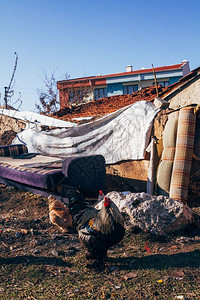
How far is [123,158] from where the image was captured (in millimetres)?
6250

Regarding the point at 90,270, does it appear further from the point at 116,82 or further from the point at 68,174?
the point at 116,82

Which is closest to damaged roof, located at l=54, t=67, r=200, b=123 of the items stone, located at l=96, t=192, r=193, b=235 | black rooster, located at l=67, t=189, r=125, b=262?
stone, located at l=96, t=192, r=193, b=235

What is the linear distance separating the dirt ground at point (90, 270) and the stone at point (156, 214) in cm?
12

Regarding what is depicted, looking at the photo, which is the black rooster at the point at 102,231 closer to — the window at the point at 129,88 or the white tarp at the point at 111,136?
the white tarp at the point at 111,136

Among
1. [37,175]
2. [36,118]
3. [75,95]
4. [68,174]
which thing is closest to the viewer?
[68,174]

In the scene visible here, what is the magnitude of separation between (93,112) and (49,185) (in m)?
5.96

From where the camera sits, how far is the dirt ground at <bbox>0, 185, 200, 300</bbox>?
2.73 m

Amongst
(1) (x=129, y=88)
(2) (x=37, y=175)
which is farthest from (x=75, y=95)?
(2) (x=37, y=175)

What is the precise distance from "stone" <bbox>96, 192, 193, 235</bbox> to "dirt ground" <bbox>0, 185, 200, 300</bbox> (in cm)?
12

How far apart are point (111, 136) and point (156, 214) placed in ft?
9.14

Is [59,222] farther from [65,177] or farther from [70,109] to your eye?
[70,109]

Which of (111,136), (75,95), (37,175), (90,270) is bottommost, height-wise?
(90,270)

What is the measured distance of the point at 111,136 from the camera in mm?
6605

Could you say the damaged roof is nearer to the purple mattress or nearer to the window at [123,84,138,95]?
the purple mattress
